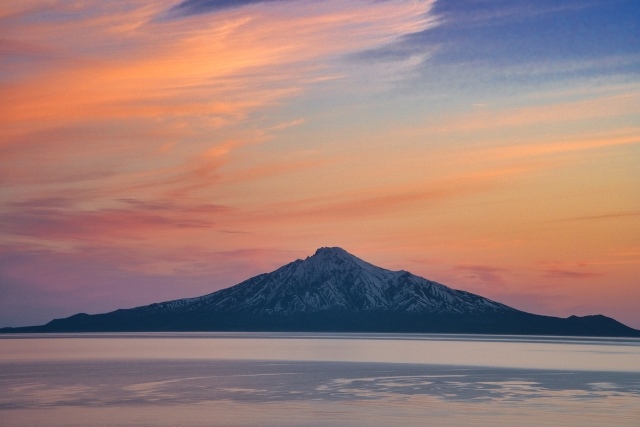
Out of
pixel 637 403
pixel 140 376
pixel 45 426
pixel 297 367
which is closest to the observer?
pixel 45 426

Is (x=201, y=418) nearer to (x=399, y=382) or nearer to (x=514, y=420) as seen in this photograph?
(x=514, y=420)

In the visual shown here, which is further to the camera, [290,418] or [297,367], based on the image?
[297,367]

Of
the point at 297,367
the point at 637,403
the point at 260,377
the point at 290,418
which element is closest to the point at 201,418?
the point at 290,418

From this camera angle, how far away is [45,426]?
36094 millimetres

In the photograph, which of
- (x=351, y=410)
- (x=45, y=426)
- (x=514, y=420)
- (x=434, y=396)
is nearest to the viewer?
(x=45, y=426)

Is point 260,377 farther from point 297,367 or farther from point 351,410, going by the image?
point 351,410

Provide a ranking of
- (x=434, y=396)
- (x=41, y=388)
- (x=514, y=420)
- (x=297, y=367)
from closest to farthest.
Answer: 1. (x=514, y=420)
2. (x=434, y=396)
3. (x=41, y=388)
4. (x=297, y=367)

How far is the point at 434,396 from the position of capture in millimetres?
49375

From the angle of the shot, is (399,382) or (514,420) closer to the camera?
(514,420)

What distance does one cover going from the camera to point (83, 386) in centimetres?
5591

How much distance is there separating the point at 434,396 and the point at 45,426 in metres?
20.4

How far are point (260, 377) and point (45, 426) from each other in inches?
1212

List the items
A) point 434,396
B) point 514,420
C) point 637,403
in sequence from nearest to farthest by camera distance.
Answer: point 514,420 < point 637,403 < point 434,396

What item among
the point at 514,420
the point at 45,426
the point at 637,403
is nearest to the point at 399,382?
the point at 637,403
